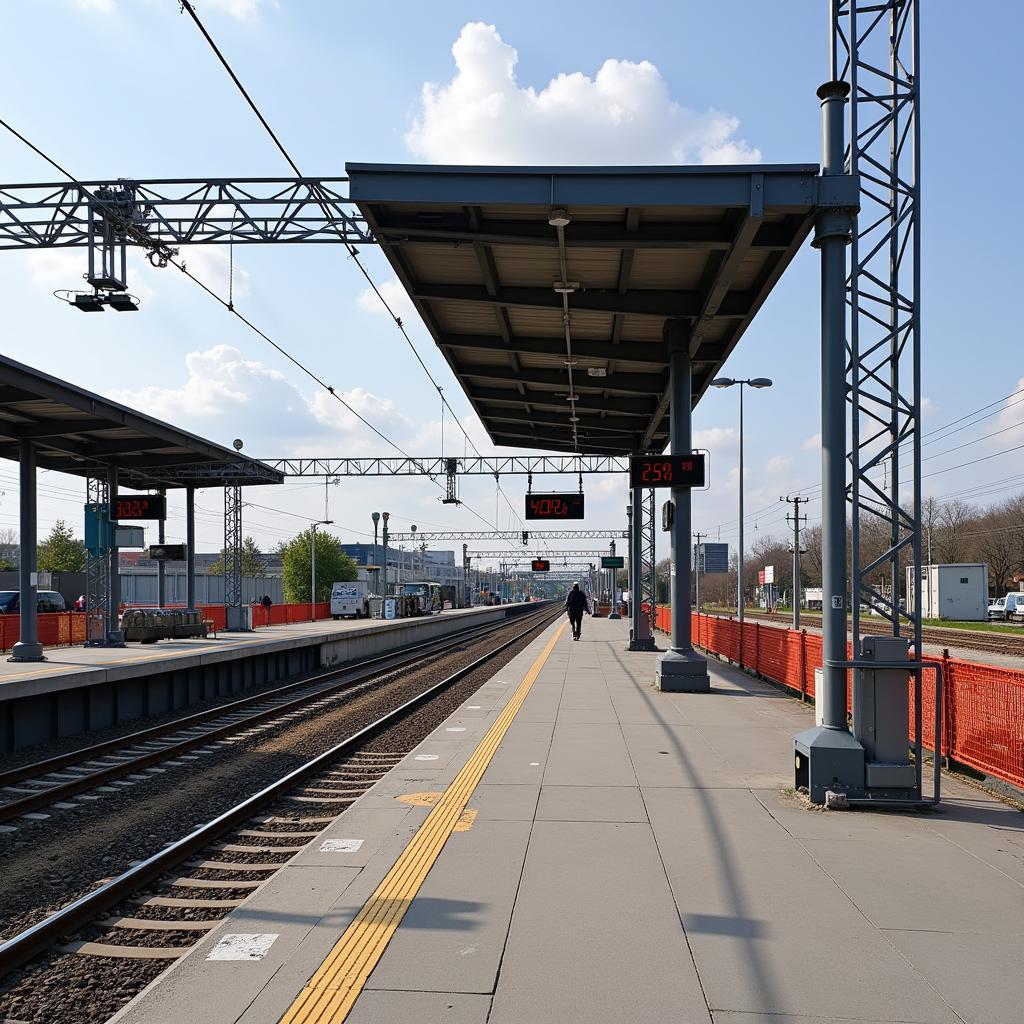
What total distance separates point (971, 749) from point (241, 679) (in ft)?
58.4

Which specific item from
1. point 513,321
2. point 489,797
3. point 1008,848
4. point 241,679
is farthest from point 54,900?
point 241,679

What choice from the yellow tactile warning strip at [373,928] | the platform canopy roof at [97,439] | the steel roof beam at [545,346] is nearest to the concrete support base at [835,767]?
the yellow tactile warning strip at [373,928]

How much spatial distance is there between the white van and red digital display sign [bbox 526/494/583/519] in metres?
28.3

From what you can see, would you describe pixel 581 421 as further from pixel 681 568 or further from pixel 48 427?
pixel 48 427

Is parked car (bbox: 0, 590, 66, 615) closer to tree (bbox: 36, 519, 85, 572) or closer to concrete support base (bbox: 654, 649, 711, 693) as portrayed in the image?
concrete support base (bbox: 654, 649, 711, 693)

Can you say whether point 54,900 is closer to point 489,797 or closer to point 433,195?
point 489,797

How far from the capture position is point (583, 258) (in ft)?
41.0

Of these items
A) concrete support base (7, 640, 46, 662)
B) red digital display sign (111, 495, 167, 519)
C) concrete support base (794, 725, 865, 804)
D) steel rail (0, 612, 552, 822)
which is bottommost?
steel rail (0, 612, 552, 822)

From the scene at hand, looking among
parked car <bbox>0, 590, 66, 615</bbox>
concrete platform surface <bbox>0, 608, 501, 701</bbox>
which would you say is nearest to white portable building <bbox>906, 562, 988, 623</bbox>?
concrete platform surface <bbox>0, 608, 501, 701</bbox>

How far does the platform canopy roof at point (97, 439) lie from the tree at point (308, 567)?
5462 cm

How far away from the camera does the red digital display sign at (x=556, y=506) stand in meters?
30.3

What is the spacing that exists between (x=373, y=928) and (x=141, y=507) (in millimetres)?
24716

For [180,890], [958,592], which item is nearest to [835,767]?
[180,890]

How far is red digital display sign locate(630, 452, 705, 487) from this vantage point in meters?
15.9
